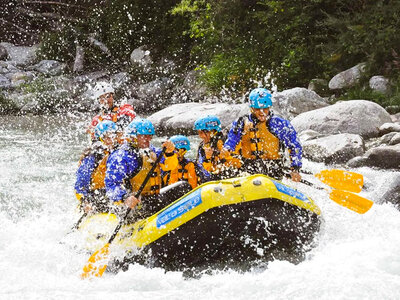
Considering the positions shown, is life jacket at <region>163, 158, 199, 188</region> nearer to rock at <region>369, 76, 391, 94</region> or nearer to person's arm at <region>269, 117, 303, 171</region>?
person's arm at <region>269, 117, 303, 171</region>

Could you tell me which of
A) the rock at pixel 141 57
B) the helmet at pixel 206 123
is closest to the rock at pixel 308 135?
the helmet at pixel 206 123

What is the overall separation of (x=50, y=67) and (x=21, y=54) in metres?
2.45

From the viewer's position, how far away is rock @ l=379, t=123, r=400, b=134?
30.6 feet

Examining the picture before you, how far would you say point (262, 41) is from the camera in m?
14.7

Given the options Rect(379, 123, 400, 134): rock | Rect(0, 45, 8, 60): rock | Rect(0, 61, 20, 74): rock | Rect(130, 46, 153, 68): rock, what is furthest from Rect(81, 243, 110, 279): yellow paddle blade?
Rect(0, 45, 8, 60): rock

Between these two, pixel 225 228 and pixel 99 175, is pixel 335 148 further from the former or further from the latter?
pixel 225 228

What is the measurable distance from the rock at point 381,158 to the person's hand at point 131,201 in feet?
15.8

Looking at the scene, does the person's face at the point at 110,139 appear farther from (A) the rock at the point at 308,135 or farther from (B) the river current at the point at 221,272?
(A) the rock at the point at 308,135

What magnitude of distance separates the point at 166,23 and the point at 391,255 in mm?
15318

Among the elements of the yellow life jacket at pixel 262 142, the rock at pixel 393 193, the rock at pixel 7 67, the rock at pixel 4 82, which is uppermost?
the yellow life jacket at pixel 262 142

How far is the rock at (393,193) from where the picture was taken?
19.6ft

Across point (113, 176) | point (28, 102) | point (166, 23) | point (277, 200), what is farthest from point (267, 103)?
point (166, 23)

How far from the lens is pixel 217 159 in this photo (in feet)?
19.3

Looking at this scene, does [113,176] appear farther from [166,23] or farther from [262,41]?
[166,23]
